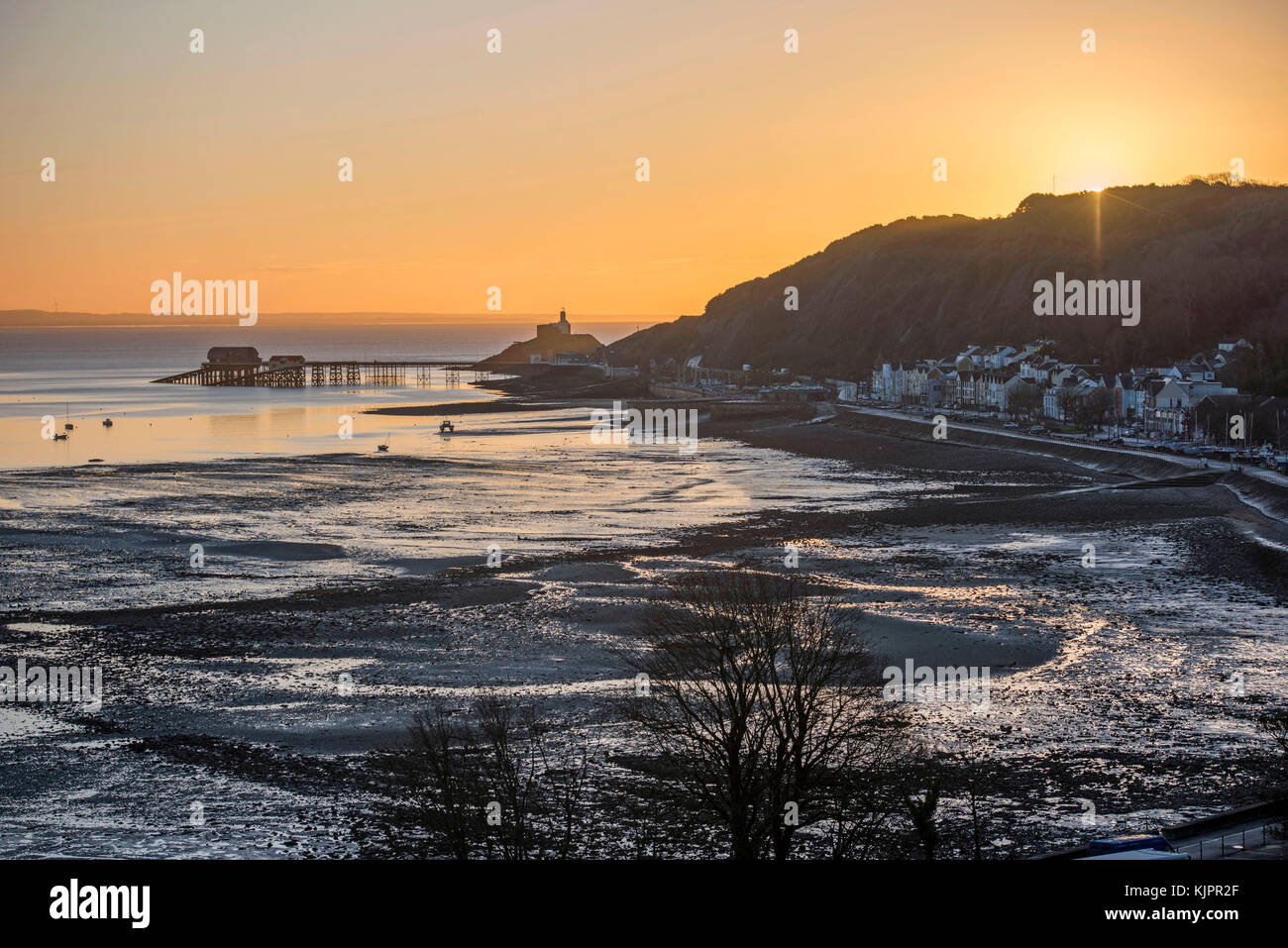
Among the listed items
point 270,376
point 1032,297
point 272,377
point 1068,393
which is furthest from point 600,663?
point 270,376

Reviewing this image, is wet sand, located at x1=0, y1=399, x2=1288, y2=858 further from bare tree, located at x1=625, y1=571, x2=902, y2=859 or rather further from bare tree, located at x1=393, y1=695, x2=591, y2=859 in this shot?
bare tree, located at x1=625, y1=571, x2=902, y2=859

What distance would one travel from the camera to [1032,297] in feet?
526

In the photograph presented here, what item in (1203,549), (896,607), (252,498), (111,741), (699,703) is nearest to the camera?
(699,703)

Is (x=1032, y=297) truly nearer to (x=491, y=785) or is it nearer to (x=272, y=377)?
(x=272, y=377)

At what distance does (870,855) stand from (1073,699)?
34.0 ft

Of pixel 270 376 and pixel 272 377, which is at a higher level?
pixel 270 376

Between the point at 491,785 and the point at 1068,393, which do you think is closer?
the point at 491,785

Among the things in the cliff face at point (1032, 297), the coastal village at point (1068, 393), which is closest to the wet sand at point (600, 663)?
the coastal village at point (1068, 393)

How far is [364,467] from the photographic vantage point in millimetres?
71938

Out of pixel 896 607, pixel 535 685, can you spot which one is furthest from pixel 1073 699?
pixel 535 685

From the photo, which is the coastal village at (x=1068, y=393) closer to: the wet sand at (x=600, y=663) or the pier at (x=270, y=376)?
the wet sand at (x=600, y=663)

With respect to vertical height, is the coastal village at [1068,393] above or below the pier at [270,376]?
below

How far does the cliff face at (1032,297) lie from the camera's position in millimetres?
133375
